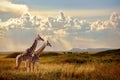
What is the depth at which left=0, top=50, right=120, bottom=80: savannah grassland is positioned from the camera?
4.60 m

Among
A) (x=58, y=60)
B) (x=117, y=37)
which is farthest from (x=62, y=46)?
(x=117, y=37)

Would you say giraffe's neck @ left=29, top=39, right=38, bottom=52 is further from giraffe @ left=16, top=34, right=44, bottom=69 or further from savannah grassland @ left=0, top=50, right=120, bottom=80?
savannah grassland @ left=0, top=50, right=120, bottom=80

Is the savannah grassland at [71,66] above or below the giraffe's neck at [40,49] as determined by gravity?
below

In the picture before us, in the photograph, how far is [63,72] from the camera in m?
4.65

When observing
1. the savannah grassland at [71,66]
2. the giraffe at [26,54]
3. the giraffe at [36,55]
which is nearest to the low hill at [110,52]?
the savannah grassland at [71,66]

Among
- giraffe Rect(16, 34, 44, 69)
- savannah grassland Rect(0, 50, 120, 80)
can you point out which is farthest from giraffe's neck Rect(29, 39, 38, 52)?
savannah grassland Rect(0, 50, 120, 80)

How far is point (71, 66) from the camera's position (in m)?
4.70

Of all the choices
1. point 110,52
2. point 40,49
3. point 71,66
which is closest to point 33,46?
point 40,49

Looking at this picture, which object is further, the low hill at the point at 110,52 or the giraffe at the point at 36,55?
the low hill at the point at 110,52

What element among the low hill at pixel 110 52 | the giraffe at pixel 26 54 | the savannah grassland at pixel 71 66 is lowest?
the savannah grassland at pixel 71 66

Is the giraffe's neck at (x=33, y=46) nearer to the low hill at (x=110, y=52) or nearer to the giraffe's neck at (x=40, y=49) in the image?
the giraffe's neck at (x=40, y=49)

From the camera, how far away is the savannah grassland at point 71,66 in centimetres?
460

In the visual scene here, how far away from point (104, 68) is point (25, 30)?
151 cm

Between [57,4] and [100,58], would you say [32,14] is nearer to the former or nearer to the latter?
[57,4]
